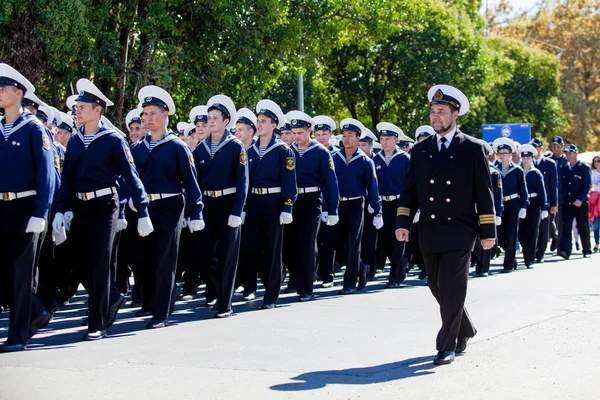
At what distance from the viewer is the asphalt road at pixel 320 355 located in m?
6.79

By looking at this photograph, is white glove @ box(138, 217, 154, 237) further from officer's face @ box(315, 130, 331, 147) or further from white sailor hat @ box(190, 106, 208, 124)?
officer's face @ box(315, 130, 331, 147)

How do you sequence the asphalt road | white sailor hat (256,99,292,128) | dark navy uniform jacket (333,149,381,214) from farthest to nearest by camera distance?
dark navy uniform jacket (333,149,381,214) < white sailor hat (256,99,292,128) < the asphalt road

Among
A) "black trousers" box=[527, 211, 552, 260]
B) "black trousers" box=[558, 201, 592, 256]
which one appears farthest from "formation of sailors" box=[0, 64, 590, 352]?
"black trousers" box=[558, 201, 592, 256]

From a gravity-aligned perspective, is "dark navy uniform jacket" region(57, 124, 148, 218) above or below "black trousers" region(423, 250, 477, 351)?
above

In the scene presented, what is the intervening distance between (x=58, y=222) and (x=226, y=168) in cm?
245

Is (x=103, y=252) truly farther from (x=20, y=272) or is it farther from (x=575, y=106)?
(x=575, y=106)

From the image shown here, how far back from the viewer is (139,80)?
1925 centimetres

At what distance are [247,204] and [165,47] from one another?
28.1ft

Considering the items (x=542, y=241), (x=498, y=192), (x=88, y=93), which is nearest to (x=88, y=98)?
(x=88, y=93)

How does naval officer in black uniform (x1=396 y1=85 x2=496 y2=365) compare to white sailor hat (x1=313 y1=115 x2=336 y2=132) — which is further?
white sailor hat (x1=313 y1=115 x2=336 y2=132)

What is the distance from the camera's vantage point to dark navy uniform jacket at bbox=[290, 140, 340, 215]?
12359 mm

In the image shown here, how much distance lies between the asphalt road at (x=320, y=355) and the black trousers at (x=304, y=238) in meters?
0.33

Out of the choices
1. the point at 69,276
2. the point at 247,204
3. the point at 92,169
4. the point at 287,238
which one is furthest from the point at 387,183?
the point at 92,169

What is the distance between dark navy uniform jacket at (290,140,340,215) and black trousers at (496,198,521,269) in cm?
469
